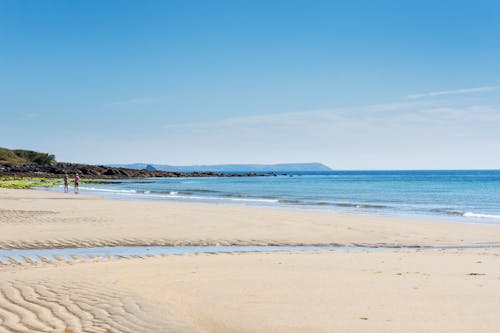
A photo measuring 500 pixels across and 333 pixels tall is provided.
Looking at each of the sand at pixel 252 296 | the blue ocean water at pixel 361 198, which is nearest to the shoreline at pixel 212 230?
the sand at pixel 252 296

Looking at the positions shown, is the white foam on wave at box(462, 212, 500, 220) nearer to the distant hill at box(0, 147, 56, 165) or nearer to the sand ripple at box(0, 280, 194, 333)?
the sand ripple at box(0, 280, 194, 333)

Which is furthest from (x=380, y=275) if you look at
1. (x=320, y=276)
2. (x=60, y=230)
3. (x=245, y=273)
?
(x=60, y=230)

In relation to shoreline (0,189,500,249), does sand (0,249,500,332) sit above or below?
above

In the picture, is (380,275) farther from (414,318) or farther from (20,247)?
(20,247)

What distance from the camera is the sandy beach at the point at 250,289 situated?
6234 mm

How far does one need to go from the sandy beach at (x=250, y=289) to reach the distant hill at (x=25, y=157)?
141 meters

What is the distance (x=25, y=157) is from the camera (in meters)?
157

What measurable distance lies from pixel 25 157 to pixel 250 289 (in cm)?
16454

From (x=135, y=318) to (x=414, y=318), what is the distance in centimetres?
360

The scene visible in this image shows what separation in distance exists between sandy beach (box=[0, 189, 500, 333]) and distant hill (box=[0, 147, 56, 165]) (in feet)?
464

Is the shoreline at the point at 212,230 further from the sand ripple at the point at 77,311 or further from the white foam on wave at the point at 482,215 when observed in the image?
the sand ripple at the point at 77,311

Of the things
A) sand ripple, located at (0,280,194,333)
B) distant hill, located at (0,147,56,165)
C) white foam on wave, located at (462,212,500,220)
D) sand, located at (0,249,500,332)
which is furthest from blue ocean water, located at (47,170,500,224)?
distant hill, located at (0,147,56,165)

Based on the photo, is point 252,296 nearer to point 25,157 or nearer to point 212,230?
point 212,230

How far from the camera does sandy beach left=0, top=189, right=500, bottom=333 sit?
6.23 meters
